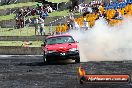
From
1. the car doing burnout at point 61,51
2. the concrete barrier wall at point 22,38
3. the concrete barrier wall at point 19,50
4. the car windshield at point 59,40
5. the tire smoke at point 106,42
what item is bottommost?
the concrete barrier wall at point 19,50

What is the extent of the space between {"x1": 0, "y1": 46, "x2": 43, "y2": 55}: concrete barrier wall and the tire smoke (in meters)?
3.21

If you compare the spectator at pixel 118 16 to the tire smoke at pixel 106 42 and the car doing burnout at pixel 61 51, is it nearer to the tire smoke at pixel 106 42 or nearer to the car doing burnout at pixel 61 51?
the tire smoke at pixel 106 42

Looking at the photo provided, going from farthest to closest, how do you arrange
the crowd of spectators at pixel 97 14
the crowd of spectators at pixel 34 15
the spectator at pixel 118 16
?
the crowd of spectators at pixel 34 15 < the crowd of spectators at pixel 97 14 < the spectator at pixel 118 16

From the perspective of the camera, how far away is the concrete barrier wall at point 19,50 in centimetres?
3853

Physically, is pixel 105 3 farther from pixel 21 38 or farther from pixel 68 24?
pixel 21 38

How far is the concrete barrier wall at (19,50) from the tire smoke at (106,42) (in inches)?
126

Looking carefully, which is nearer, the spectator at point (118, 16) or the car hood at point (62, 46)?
the car hood at point (62, 46)

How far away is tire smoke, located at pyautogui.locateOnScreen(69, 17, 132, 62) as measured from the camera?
31125 mm

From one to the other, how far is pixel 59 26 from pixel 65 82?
26046mm

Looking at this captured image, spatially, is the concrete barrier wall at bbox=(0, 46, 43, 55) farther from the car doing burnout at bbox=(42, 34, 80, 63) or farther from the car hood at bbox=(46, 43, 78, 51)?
the car hood at bbox=(46, 43, 78, 51)

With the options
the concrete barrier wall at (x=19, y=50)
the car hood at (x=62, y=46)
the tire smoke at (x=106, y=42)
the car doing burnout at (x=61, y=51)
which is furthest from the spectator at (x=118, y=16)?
the car hood at (x=62, y=46)

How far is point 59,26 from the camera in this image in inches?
1690

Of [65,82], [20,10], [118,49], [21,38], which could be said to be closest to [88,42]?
[118,49]

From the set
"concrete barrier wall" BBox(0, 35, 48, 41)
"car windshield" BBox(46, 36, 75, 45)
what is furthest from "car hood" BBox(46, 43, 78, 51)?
"concrete barrier wall" BBox(0, 35, 48, 41)
